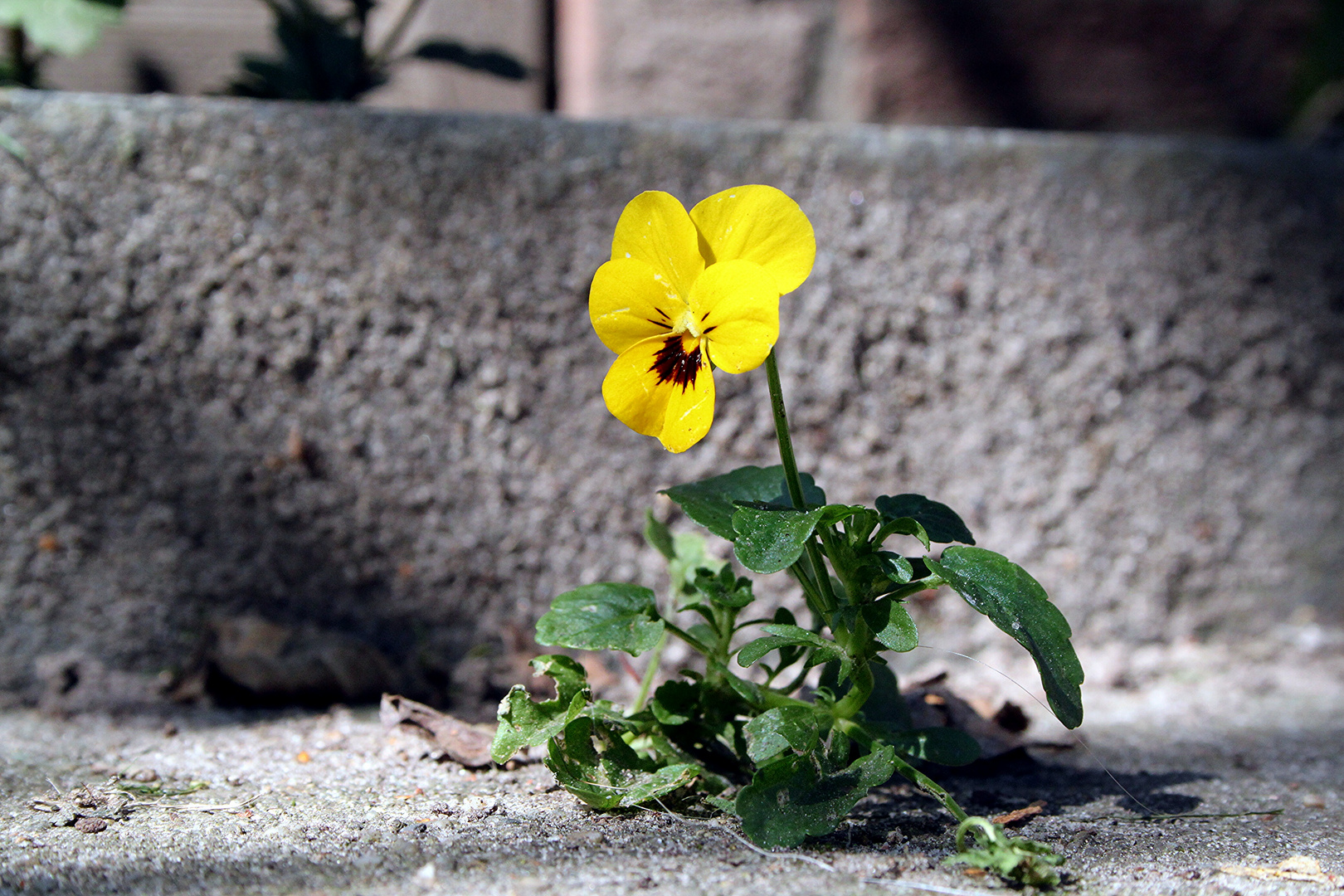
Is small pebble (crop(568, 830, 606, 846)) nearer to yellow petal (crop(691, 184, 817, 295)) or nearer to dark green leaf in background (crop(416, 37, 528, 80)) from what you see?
yellow petal (crop(691, 184, 817, 295))

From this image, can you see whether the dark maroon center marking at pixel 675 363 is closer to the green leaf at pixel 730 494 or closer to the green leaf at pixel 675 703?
the green leaf at pixel 730 494

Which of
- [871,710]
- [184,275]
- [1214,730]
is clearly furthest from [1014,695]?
[184,275]

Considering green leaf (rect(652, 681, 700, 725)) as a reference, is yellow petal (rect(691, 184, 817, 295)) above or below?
above

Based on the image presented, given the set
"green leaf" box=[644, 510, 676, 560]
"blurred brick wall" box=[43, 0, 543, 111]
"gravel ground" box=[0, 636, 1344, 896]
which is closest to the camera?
"gravel ground" box=[0, 636, 1344, 896]

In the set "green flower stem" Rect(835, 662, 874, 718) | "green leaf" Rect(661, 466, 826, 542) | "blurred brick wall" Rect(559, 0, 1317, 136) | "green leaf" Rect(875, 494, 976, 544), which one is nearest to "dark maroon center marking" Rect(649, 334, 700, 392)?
"green leaf" Rect(661, 466, 826, 542)

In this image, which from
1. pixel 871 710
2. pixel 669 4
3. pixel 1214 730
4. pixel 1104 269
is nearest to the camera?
pixel 871 710

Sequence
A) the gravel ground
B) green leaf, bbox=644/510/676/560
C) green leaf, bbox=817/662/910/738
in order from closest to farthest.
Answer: the gravel ground → green leaf, bbox=817/662/910/738 → green leaf, bbox=644/510/676/560

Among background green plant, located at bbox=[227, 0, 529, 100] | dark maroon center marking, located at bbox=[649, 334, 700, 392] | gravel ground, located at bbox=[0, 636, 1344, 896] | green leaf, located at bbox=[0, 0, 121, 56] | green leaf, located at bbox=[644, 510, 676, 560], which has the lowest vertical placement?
gravel ground, located at bbox=[0, 636, 1344, 896]

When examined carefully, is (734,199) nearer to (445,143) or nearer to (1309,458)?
(445,143)
